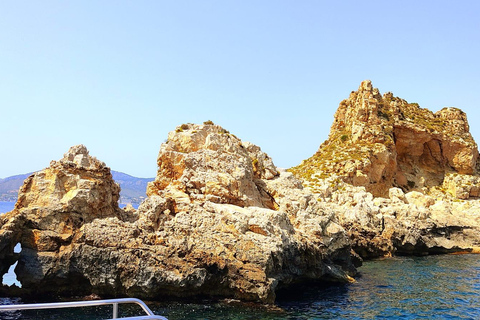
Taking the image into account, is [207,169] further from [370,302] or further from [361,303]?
[370,302]

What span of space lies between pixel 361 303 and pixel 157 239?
12.4m

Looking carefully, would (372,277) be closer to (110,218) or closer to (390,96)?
(110,218)

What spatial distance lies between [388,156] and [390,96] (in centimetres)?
1824

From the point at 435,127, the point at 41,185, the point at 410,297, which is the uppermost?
the point at 435,127

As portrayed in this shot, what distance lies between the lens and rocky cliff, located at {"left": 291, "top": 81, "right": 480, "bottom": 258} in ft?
148

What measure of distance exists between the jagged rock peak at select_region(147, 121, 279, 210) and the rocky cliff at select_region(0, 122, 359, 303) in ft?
0.33

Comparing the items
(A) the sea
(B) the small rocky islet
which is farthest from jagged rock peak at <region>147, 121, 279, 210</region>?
(A) the sea

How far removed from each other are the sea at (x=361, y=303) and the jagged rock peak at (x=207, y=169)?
695 centimetres

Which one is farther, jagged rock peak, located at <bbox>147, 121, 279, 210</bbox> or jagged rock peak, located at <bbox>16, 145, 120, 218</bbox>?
jagged rock peak, located at <bbox>147, 121, 279, 210</bbox>

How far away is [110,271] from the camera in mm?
21406

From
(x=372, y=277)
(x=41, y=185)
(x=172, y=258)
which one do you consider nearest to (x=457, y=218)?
(x=372, y=277)

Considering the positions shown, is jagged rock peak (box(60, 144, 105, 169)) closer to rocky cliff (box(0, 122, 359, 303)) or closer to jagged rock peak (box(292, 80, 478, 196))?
rocky cliff (box(0, 122, 359, 303))

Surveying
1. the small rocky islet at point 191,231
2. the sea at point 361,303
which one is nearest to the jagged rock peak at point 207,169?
the small rocky islet at point 191,231

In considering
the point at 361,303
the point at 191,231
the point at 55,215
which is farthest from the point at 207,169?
the point at 361,303
